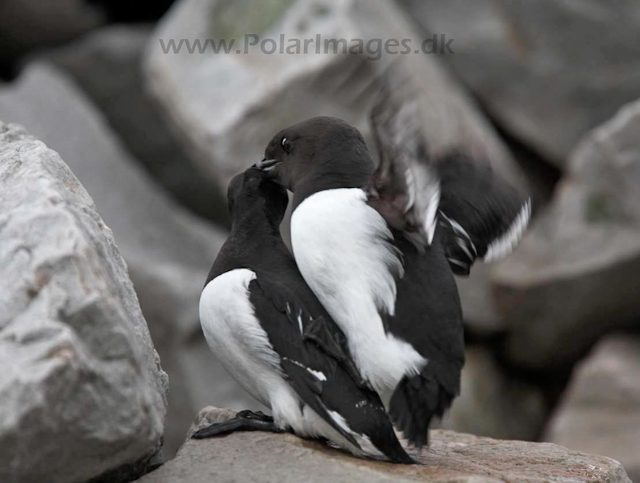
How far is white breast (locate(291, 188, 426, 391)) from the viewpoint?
9.02 ft

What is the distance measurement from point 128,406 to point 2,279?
441mm

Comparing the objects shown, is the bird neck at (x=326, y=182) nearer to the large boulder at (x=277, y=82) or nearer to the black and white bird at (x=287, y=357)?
the black and white bird at (x=287, y=357)

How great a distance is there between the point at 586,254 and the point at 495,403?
1.22m

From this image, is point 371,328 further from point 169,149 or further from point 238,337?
point 169,149

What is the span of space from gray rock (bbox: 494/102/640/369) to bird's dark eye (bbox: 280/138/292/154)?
10.3 feet

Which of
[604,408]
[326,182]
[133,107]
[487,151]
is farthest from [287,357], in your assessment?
[133,107]

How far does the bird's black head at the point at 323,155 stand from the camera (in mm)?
2938

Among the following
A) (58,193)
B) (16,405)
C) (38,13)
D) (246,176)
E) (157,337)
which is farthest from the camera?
(38,13)

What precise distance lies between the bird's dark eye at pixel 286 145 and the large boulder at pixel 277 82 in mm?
2300

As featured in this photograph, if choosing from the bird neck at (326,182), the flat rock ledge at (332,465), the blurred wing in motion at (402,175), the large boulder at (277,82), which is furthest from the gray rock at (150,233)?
the blurred wing in motion at (402,175)

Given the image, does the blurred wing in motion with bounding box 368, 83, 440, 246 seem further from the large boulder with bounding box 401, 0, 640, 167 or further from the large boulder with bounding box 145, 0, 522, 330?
the large boulder with bounding box 401, 0, 640, 167

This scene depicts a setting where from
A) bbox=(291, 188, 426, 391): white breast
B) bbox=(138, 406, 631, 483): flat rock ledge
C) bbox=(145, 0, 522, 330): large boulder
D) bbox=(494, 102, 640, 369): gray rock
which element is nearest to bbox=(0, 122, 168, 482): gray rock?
bbox=(138, 406, 631, 483): flat rock ledge

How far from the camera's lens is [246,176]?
3252 mm

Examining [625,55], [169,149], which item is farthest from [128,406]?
[169,149]
